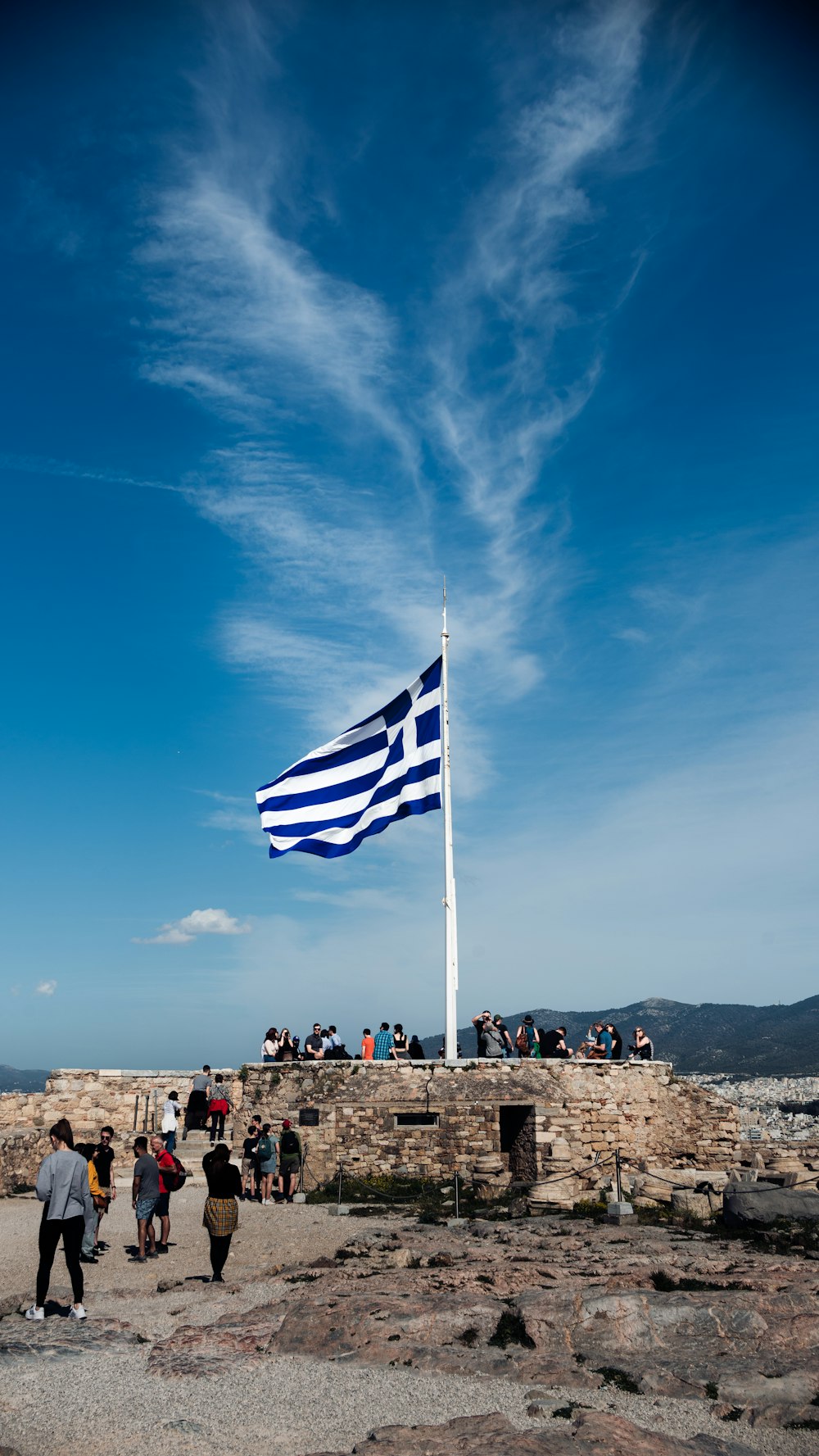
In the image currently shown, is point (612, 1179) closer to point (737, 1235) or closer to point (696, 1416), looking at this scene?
point (737, 1235)

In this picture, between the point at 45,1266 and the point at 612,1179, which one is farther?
the point at 612,1179

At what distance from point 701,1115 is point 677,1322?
12691 mm

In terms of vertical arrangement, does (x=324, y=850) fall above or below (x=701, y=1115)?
above

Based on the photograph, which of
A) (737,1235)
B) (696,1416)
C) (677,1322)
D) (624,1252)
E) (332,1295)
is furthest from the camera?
(737,1235)

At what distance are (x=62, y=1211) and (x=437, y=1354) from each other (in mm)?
3789

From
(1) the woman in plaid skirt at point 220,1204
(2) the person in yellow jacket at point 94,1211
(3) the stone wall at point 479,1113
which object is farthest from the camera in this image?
(3) the stone wall at point 479,1113

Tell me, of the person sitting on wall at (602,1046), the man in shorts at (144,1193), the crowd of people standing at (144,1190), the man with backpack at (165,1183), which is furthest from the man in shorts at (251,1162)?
the person sitting on wall at (602,1046)

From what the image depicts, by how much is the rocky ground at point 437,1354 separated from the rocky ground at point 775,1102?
12.2 m

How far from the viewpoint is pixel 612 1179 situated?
18.2 metres

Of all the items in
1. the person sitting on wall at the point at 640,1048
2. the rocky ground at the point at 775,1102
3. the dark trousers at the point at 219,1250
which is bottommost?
the rocky ground at the point at 775,1102

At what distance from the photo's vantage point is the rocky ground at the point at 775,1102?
32.3 metres

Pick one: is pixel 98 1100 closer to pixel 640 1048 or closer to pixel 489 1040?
pixel 489 1040

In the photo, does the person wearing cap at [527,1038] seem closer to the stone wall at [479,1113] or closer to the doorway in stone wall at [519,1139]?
the stone wall at [479,1113]

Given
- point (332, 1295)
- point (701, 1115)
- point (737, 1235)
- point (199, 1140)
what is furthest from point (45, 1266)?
point (701, 1115)
